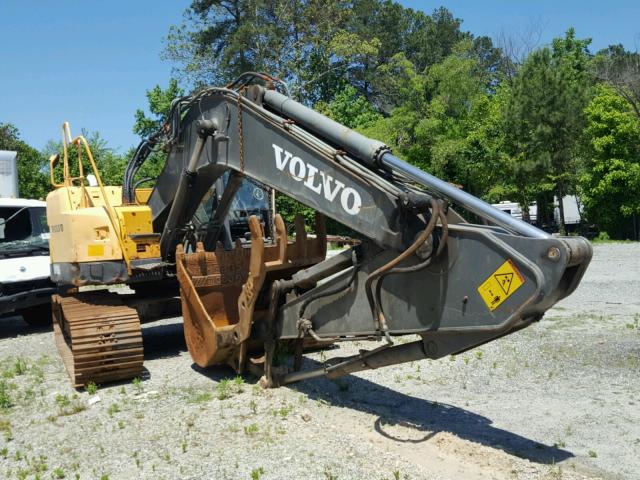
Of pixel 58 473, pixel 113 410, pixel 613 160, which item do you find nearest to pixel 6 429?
pixel 113 410

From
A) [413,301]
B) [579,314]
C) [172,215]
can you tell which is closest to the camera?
[413,301]

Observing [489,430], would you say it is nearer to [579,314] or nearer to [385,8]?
[579,314]

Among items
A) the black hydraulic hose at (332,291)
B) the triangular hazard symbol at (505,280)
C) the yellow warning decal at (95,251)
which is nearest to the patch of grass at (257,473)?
the black hydraulic hose at (332,291)

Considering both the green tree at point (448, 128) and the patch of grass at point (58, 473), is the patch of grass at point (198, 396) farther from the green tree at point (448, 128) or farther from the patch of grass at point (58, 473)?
the green tree at point (448, 128)

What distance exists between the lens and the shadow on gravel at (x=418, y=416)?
5121 mm

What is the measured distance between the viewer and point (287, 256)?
7008mm

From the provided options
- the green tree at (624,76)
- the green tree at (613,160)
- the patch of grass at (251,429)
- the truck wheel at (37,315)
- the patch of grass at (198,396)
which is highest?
the green tree at (624,76)

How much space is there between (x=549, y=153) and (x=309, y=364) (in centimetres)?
2625

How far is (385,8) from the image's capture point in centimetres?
5934

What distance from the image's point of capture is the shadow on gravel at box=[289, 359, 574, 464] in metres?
5.12

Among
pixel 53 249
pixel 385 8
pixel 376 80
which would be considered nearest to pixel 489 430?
pixel 53 249

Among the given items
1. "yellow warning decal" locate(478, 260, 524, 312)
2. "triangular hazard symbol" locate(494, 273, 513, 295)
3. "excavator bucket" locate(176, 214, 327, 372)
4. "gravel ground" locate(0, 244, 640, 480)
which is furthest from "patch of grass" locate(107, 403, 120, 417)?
"triangular hazard symbol" locate(494, 273, 513, 295)

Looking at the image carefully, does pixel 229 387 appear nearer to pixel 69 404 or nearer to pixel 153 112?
pixel 69 404

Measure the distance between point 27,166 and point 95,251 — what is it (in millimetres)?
30992
